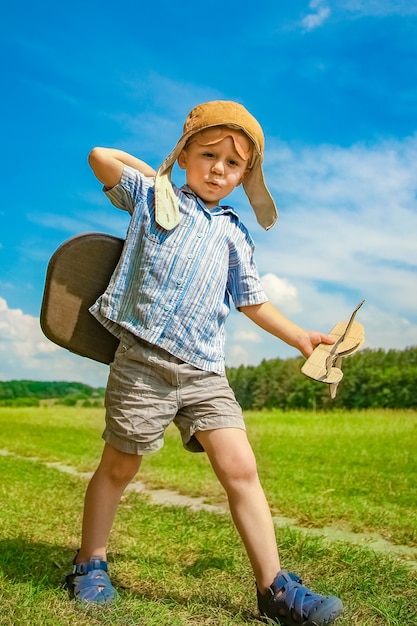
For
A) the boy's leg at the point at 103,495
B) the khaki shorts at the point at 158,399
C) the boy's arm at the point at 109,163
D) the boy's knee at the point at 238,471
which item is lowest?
the boy's leg at the point at 103,495

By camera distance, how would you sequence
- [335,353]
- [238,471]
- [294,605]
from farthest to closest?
[335,353]
[238,471]
[294,605]

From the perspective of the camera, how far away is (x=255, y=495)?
2.41 metres

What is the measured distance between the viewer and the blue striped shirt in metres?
2.46

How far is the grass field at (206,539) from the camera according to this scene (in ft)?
8.06

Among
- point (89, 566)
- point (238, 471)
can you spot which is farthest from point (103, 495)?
point (238, 471)

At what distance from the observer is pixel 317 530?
3.79 metres

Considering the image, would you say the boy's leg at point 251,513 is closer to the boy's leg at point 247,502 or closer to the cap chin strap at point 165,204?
the boy's leg at point 247,502

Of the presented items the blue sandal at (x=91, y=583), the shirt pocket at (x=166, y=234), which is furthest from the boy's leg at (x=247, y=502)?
the shirt pocket at (x=166, y=234)

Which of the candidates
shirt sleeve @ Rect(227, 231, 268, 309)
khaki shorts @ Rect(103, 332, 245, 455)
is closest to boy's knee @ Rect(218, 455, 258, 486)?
khaki shorts @ Rect(103, 332, 245, 455)

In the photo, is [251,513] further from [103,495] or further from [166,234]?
[166,234]

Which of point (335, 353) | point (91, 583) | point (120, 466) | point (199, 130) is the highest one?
point (199, 130)

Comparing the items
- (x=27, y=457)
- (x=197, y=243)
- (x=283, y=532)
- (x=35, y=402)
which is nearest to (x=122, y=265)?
(x=197, y=243)

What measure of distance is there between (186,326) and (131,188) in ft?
1.83

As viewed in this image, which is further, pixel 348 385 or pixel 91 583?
pixel 348 385
